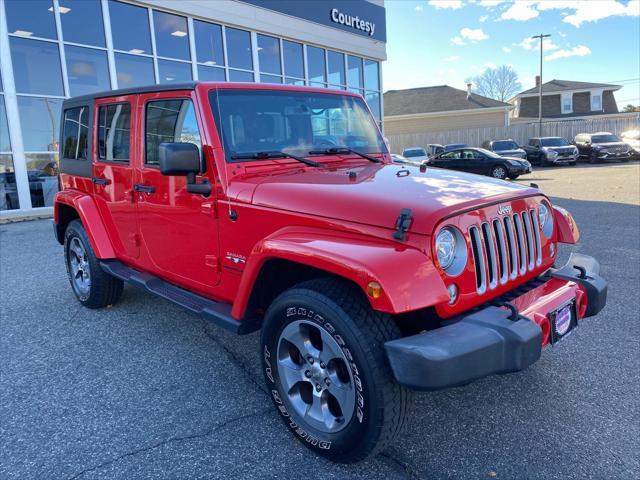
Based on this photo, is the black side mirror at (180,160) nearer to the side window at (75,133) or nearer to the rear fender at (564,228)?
the side window at (75,133)

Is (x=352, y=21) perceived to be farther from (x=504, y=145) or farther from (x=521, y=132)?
(x=521, y=132)

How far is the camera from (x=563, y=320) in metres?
2.61

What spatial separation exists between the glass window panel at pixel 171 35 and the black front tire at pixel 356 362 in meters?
13.3

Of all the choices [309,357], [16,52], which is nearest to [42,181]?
[16,52]

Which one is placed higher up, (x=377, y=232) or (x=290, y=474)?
(x=377, y=232)

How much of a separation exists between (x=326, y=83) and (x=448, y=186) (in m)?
16.6

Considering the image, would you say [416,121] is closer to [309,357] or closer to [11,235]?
[11,235]

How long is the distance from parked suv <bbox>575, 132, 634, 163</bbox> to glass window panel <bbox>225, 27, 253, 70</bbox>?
64.2 feet

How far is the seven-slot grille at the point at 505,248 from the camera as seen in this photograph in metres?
2.41

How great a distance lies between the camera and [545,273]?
2996mm

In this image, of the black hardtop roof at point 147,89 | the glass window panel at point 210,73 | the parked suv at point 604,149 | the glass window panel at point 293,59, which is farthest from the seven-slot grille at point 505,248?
the parked suv at point 604,149

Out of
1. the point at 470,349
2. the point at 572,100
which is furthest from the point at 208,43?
the point at 572,100

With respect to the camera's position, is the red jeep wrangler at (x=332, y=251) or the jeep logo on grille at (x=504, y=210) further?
the jeep logo on grille at (x=504, y=210)

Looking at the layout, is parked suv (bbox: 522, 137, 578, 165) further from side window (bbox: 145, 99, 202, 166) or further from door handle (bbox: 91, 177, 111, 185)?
side window (bbox: 145, 99, 202, 166)
